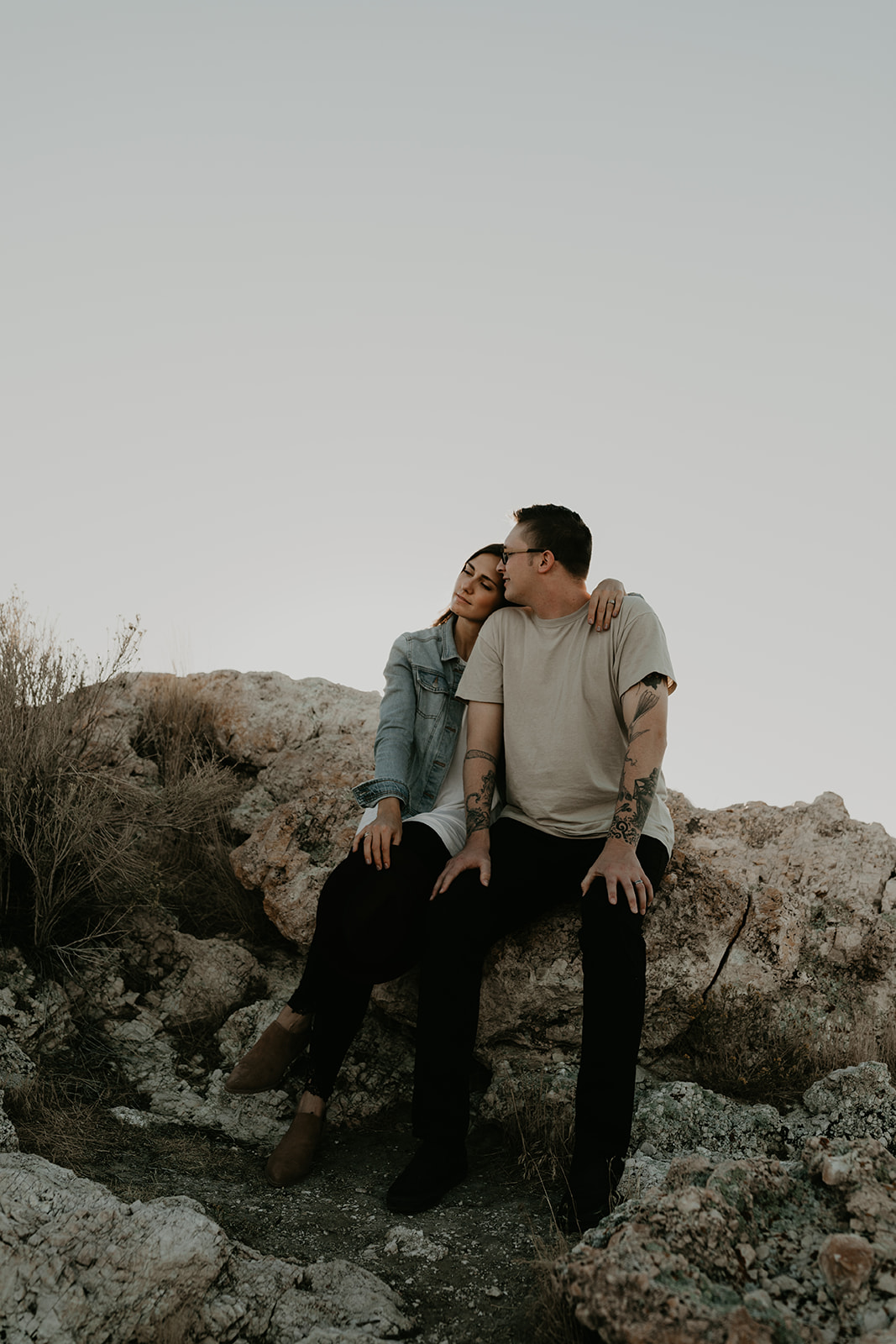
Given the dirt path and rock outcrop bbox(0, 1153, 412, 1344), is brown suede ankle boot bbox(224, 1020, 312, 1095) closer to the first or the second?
the dirt path

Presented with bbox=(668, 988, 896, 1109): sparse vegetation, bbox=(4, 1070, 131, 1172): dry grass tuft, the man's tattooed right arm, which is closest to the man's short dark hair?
the man's tattooed right arm

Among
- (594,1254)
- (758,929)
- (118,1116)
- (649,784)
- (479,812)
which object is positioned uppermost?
(649,784)

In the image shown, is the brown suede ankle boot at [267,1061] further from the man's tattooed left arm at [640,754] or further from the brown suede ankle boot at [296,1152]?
the man's tattooed left arm at [640,754]

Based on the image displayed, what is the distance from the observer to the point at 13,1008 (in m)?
3.60

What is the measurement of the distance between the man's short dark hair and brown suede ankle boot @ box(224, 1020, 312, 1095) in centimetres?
213

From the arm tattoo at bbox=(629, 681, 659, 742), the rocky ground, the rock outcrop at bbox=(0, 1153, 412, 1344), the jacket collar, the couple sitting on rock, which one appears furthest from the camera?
the jacket collar

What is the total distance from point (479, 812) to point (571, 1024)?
0.95m

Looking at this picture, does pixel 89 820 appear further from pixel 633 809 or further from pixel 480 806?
pixel 633 809

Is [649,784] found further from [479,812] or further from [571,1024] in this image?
[571,1024]

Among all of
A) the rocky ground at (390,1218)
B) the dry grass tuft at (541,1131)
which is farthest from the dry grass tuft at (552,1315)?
the dry grass tuft at (541,1131)

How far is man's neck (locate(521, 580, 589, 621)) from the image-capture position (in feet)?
12.3

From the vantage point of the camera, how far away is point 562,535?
372cm

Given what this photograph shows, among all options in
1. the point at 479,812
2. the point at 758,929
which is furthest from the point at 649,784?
the point at 758,929

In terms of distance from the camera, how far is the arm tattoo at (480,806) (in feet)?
11.4
